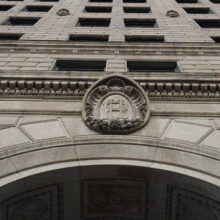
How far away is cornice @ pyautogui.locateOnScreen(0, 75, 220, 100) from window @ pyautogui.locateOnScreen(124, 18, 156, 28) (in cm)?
1094

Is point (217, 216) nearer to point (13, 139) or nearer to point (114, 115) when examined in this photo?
point (114, 115)

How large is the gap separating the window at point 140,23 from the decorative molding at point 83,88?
11.0 m

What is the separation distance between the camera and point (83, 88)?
10172 millimetres

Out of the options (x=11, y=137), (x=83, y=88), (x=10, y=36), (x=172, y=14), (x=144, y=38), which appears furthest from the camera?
(x=172, y=14)

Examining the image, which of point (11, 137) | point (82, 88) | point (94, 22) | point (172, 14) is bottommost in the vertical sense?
point (94, 22)

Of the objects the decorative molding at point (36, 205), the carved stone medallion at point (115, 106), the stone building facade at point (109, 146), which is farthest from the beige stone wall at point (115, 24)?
the decorative molding at point (36, 205)

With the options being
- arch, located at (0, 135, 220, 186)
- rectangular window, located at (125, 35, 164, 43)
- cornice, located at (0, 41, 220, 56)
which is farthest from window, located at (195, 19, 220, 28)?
arch, located at (0, 135, 220, 186)

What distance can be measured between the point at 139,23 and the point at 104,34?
425 centimetres

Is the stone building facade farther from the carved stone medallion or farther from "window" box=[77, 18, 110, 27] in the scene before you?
"window" box=[77, 18, 110, 27]

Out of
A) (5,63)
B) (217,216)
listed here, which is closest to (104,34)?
(5,63)

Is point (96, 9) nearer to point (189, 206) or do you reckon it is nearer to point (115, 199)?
point (115, 199)

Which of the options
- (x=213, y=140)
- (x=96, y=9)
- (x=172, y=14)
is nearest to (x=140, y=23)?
(x=172, y=14)

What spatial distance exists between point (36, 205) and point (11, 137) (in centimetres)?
194

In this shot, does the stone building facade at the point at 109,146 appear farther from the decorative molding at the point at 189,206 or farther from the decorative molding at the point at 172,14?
the decorative molding at the point at 172,14
